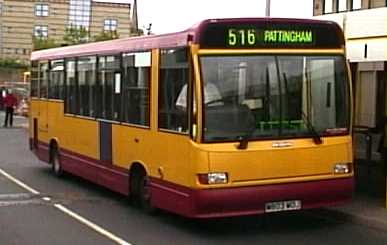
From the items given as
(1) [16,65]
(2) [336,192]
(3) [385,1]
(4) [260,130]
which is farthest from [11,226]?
(1) [16,65]

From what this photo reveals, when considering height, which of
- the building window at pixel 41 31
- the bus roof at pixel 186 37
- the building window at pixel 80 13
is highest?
the building window at pixel 80 13

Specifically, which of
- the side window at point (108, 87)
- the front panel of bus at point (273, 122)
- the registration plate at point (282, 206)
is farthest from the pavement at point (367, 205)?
the side window at point (108, 87)

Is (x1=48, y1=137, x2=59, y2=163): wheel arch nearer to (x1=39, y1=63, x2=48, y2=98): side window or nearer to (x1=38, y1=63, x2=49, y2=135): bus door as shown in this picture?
(x1=38, y1=63, x2=49, y2=135): bus door

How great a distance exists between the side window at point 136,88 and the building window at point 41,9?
88.5 m

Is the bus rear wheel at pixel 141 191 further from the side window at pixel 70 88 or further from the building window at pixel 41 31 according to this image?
the building window at pixel 41 31

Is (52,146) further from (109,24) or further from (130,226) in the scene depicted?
(109,24)

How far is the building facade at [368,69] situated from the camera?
42.5 ft

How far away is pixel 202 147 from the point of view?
396 inches

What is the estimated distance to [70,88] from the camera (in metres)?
15.8

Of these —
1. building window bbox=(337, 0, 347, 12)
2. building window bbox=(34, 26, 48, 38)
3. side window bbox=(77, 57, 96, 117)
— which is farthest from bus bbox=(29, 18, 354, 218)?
building window bbox=(34, 26, 48, 38)

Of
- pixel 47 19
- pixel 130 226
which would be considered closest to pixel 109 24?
pixel 47 19

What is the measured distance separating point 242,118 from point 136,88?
7.82 feet

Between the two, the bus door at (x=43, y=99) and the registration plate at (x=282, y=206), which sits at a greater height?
the bus door at (x=43, y=99)

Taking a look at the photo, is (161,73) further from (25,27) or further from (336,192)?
(25,27)
